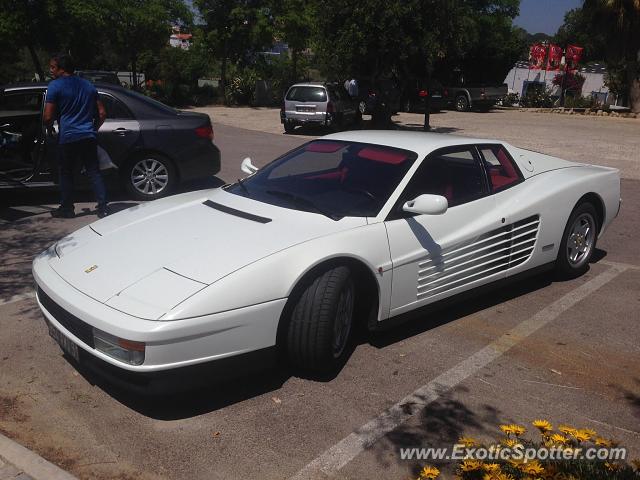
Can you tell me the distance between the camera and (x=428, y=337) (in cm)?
452

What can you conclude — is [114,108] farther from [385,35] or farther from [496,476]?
[385,35]

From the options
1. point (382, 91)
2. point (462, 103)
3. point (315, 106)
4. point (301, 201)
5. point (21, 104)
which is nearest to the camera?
point (301, 201)

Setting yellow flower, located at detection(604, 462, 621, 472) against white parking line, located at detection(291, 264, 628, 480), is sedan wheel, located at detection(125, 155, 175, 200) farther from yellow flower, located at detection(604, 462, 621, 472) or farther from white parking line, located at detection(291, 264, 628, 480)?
yellow flower, located at detection(604, 462, 621, 472)

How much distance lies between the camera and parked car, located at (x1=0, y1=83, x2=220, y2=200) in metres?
7.96

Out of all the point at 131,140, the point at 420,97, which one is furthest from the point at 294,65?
the point at 131,140

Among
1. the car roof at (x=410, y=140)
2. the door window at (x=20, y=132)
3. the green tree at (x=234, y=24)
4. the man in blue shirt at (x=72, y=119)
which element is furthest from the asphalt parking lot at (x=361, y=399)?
the green tree at (x=234, y=24)

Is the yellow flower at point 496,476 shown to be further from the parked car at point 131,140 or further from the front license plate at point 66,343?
the parked car at point 131,140

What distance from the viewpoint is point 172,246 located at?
12.5 feet

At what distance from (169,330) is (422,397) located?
4.99 ft

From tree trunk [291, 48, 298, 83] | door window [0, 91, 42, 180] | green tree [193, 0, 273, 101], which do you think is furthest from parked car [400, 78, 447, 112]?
door window [0, 91, 42, 180]

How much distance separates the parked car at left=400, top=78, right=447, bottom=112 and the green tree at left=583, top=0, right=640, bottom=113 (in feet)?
31.0

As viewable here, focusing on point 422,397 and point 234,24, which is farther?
point 234,24

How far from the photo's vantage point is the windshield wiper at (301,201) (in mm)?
4109

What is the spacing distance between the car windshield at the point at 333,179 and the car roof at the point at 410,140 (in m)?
0.07
